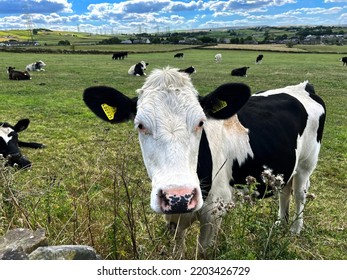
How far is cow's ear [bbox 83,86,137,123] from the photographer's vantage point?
3338 mm

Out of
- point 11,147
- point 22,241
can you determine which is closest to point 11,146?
point 11,147

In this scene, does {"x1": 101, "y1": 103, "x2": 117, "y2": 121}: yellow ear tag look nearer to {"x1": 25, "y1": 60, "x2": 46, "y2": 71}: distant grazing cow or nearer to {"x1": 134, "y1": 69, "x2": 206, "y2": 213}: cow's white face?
{"x1": 134, "y1": 69, "x2": 206, "y2": 213}: cow's white face

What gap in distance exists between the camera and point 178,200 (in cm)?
247

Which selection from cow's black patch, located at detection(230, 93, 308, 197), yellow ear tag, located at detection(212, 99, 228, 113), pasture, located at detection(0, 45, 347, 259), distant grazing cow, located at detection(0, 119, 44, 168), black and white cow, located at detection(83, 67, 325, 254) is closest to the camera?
black and white cow, located at detection(83, 67, 325, 254)

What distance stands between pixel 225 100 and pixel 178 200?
1328mm

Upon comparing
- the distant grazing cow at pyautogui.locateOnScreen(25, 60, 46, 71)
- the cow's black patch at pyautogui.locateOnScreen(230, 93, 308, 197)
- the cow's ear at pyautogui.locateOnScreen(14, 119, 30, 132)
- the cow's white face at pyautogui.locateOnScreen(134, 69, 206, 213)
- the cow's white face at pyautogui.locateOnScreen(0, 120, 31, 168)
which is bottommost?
the distant grazing cow at pyautogui.locateOnScreen(25, 60, 46, 71)

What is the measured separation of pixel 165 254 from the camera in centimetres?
287

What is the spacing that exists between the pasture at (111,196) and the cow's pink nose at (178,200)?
1.79ft

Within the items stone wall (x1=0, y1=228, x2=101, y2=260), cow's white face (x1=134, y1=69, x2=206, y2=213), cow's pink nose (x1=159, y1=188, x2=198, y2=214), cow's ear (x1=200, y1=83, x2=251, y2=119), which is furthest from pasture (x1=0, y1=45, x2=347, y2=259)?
cow's ear (x1=200, y1=83, x2=251, y2=119)

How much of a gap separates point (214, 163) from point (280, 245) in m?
1.11

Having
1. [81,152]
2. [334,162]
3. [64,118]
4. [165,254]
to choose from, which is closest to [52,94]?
[64,118]

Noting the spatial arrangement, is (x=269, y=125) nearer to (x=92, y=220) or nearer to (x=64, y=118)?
(x=92, y=220)

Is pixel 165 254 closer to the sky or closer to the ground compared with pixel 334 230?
closer to the sky
